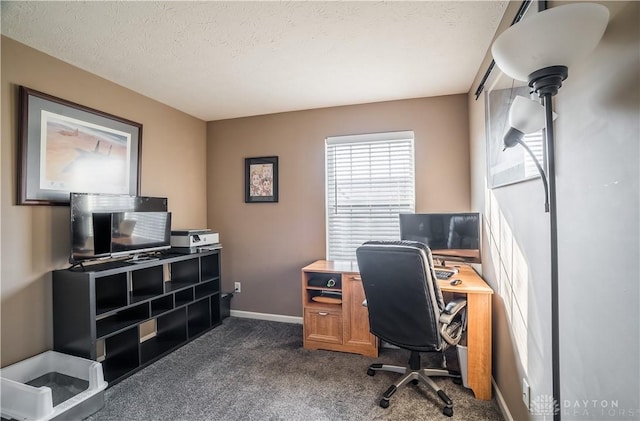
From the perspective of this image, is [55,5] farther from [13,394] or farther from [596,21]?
[596,21]

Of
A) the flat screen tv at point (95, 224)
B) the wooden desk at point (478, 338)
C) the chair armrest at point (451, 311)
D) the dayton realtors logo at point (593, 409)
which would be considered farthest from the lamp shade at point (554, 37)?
the flat screen tv at point (95, 224)

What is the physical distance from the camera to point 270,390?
209 cm

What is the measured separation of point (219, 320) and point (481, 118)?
3.29 metres

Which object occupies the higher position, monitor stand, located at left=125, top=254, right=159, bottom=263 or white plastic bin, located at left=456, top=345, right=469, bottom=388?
monitor stand, located at left=125, top=254, right=159, bottom=263

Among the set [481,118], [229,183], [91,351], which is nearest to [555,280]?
[481,118]

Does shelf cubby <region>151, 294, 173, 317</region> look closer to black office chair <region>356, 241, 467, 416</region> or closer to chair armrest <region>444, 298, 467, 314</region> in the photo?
black office chair <region>356, 241, 467, 416</region>

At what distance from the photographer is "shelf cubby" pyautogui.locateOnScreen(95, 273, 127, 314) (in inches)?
90.4

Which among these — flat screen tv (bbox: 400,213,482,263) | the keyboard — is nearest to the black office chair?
the keyboard

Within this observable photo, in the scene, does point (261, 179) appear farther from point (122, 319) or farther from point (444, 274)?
point (444, 274)

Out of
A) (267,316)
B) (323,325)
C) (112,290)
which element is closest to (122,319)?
(112,290)

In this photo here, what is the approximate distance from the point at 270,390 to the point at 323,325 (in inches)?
30.4

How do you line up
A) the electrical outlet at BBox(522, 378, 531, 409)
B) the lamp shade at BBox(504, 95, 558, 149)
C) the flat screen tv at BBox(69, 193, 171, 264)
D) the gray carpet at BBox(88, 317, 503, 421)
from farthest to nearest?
the flat screen tv at BBox(69, 193, 171, 264) → the gray carpet at BBox(88, 317, 503, 421) → the electrical outlet at BBox(522, 378, 531, 409) → the lamp shade at BBox(504, 95, 558, 149)

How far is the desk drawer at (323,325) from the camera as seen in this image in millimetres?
2680

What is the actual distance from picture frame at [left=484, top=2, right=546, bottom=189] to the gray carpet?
1.52 m
